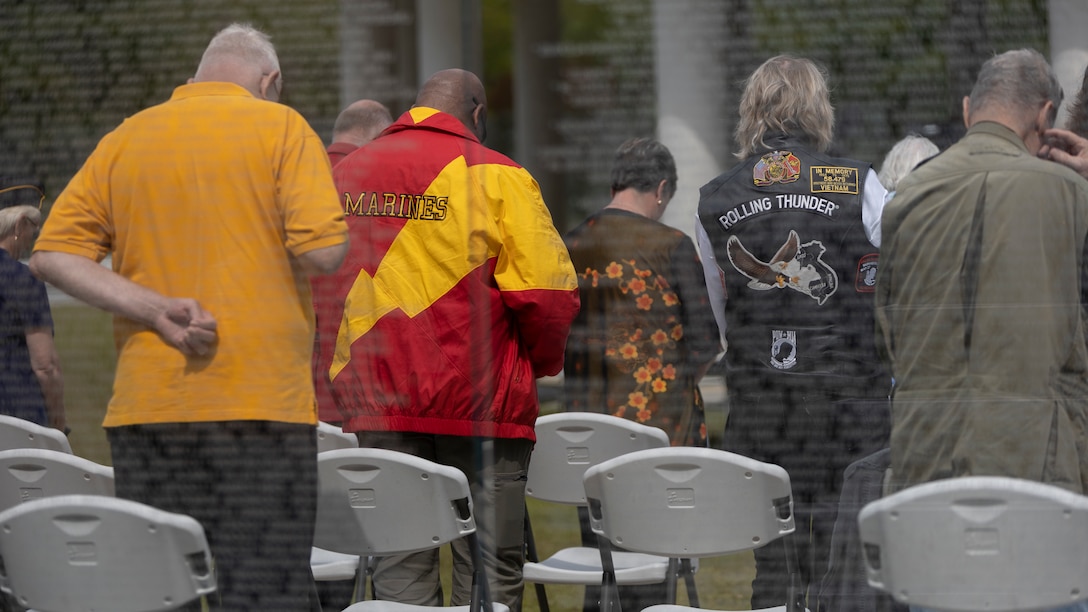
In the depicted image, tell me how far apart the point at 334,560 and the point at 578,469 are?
0.69 metres

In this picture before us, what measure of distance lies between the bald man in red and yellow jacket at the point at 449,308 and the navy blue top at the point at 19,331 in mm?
786

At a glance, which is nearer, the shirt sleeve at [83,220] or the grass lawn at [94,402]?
the shirt sleeve at [83,220]

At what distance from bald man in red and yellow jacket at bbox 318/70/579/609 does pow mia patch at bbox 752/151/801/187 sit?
52 centimetres

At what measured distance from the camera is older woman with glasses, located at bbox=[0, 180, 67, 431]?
127 inches

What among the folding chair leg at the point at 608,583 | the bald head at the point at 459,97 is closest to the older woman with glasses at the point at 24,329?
the bald head at the point at 459,97

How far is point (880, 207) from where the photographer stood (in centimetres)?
280

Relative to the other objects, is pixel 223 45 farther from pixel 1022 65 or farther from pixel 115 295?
pixel 1022 65

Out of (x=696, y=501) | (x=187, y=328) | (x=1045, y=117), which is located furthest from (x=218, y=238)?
(x=1045, y=117)

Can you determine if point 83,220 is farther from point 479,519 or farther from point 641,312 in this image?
point 641,312

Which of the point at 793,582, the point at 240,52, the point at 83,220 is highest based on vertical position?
the point at 240,52

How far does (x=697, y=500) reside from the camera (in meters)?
2.66

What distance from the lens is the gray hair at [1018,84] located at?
2.62 m

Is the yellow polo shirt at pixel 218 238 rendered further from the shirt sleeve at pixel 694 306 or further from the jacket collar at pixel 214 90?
the shirt sleeve at pixel 694 306

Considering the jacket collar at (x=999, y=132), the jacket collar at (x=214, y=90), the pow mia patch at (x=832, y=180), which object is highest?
the jacket collar at (x=214, y=90)
